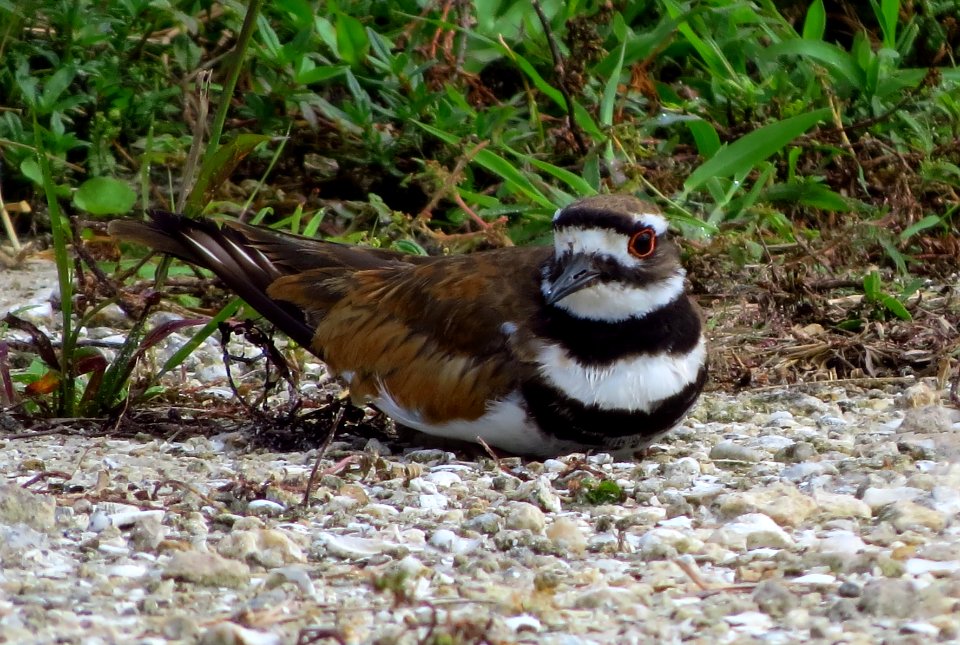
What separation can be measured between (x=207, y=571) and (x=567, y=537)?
0.87 meters

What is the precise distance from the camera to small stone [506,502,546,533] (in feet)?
12.0

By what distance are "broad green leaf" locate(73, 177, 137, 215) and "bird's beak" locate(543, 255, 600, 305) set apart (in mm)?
2773

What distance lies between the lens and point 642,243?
15.5ft

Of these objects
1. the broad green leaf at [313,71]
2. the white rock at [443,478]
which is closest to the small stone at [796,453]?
the white rock at [443,478]

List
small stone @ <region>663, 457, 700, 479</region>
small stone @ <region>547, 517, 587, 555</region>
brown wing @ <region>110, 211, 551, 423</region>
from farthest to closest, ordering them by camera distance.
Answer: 1. brown wing @ <region>110, 211, 551, 423</region>
2. small stone @ <region>663, 457, 700, 479</region>
3. small stone @ <region>547, 517, 587, 555</region>

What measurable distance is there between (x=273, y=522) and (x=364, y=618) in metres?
0.83

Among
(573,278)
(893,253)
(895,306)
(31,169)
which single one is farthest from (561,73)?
(573,278)

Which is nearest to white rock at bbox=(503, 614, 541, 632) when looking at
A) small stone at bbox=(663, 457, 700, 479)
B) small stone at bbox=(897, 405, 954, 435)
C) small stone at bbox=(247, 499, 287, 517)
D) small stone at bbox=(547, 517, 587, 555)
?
small stone at bbox=(547, 517, 587, 555)

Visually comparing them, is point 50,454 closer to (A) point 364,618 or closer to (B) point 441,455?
(B) point 441,455

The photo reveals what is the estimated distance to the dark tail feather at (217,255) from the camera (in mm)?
5344

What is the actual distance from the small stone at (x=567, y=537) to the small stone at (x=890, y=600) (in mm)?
741

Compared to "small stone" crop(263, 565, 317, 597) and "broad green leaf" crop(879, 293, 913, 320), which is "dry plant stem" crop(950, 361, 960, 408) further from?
"small stone" crop(263, 565, 317, 597)

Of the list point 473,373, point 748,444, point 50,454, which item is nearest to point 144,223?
point 50,454

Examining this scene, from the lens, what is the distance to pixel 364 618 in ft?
9.89
